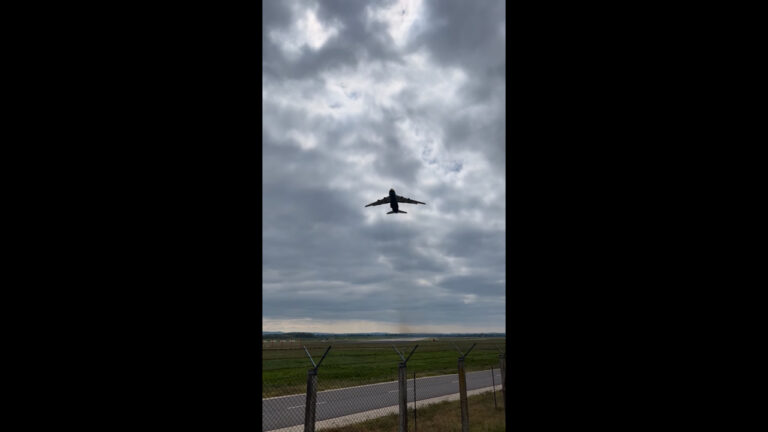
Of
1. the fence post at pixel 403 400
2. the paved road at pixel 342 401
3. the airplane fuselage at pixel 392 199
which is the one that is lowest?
the paved road at pixel 342 401

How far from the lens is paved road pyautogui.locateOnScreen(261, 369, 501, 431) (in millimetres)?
10984

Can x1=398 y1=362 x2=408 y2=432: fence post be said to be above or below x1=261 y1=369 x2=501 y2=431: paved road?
above

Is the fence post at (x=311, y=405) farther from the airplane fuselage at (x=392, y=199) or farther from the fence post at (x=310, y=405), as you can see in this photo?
the airplane fuselage at (x=392, y=199)

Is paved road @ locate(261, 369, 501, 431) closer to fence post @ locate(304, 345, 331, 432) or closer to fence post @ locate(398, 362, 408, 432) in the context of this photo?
fence post @ locate(398, 362, 408, 432)

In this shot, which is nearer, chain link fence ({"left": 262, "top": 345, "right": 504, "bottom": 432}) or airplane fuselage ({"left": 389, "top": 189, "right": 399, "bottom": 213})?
chain link fence ({"left": 262, "top": 345, "right": 504, "bottom": 432})

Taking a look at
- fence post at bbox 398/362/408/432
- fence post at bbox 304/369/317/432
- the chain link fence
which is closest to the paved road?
the chain link fence

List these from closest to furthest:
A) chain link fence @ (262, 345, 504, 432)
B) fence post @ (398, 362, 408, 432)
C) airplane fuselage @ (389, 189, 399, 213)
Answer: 1. fence post @ (398, 362, 408, 432)
2. chain link fence @ (262, 345, 504, 432)
3. airplane fuselage @ (389, 189, 399, 213)

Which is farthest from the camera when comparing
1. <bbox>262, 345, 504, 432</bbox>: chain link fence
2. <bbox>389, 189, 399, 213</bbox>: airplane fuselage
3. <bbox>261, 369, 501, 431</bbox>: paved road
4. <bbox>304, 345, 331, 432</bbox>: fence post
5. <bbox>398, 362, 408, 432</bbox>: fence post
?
<bbox>389, 189, 399, 213</bbox>: airplane fuselage

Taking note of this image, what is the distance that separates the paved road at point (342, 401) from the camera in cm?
1098

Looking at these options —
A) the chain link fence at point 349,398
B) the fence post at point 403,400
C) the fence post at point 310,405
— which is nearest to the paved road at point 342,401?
the chain link fence at point 349,398
